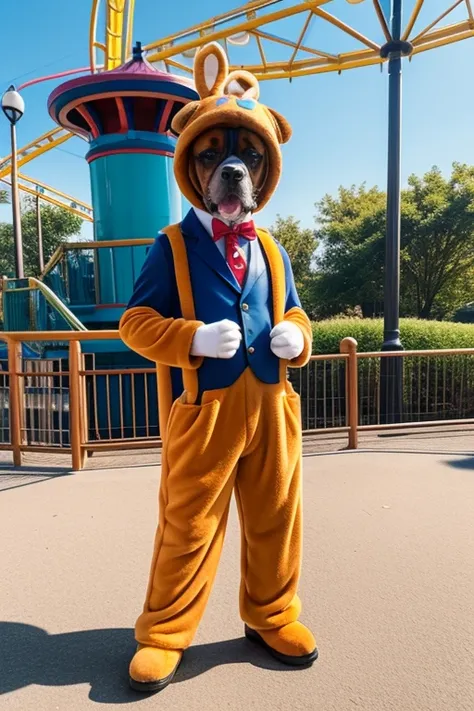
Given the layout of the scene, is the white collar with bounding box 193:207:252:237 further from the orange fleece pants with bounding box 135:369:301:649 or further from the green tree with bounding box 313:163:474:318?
the green tree with bounding box 313:163:474:318

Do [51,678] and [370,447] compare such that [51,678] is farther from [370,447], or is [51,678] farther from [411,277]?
[411,277]

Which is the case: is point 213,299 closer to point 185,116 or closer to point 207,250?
point 207,250

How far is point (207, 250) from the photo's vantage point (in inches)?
71.1

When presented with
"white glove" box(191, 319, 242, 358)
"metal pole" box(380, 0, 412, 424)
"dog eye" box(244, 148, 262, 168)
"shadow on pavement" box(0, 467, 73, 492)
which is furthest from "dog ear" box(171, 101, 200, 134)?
"metal pole" box(380, 0, 412, 424)

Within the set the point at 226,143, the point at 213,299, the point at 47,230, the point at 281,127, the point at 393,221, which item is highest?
the point at 47,230

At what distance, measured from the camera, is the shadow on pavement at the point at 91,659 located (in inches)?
69.1

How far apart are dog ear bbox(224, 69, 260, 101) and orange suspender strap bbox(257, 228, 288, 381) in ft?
1.65

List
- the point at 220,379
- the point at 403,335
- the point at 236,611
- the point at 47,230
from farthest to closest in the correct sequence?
the point at 47,230
the point at 403,335
the point at 236,611
the point at 220,379

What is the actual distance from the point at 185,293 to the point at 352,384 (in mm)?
3617

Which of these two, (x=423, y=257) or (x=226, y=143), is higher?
(x=423, y=257)

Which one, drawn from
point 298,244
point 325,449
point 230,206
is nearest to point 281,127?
point 230,206

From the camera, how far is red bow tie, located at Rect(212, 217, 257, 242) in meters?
1.79

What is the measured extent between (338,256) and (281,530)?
65.0 feet

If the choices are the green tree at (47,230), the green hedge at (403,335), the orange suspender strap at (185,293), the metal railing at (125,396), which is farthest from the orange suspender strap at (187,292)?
the green tree at (47,230)
